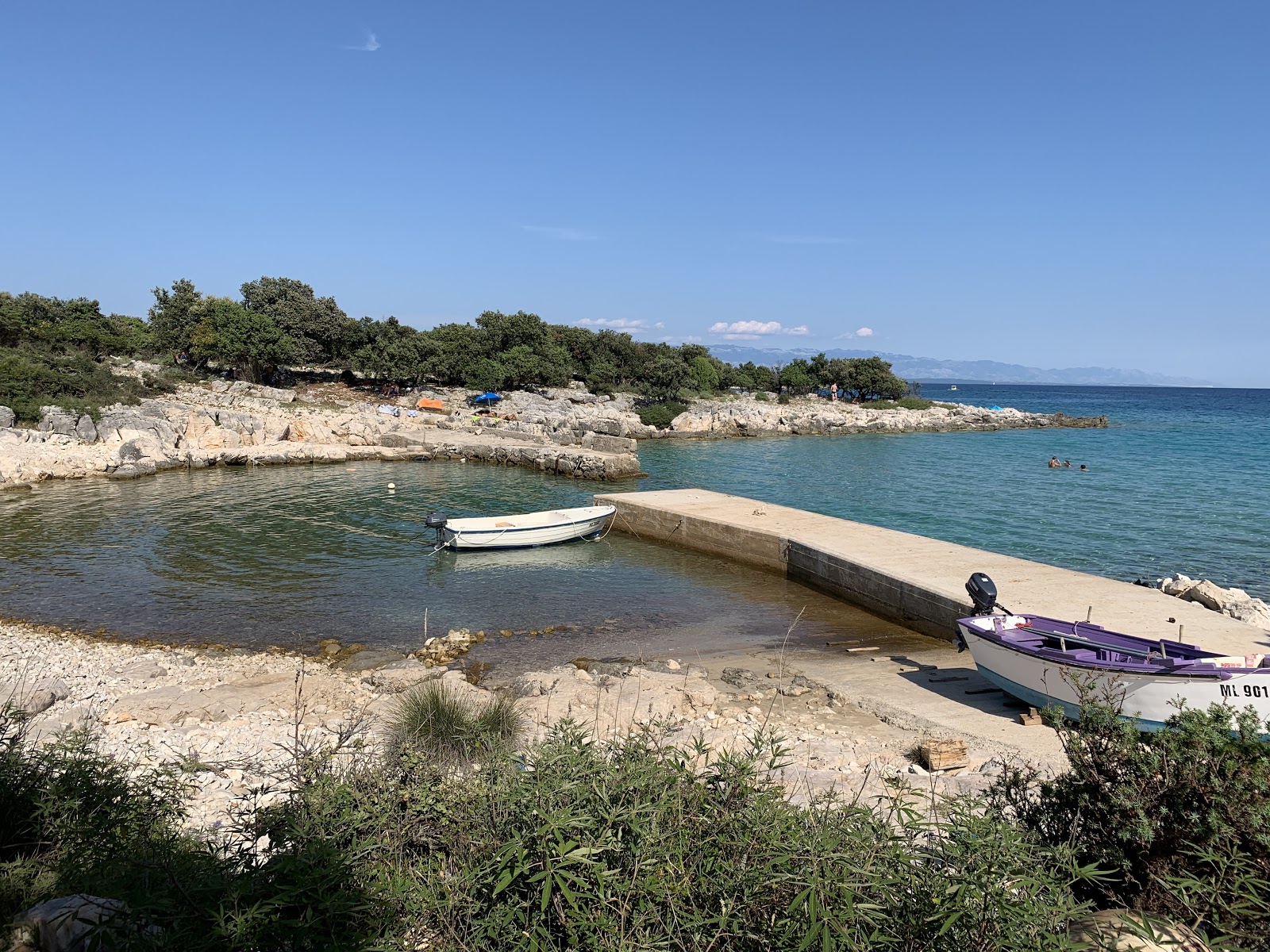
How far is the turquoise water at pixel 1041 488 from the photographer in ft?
67.1

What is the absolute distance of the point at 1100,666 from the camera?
27.5 ft

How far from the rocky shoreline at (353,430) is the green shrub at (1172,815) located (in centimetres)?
2918

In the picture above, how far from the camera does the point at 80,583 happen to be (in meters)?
16.4

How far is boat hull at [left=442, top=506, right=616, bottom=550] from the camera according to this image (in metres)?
20.3

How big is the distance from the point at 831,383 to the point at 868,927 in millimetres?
81722

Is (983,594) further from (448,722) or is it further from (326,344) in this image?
(326,344)

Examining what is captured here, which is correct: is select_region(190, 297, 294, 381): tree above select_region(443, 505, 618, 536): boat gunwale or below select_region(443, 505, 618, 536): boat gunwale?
above

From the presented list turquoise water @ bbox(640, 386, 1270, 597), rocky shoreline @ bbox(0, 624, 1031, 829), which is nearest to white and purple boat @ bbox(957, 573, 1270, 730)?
rocky shoreline @ bbox(0, 624, 1031, 829)

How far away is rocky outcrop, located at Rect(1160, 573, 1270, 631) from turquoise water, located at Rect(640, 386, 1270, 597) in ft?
11.9

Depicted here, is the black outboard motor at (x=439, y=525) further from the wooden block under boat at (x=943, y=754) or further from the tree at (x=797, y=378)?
the tree at (x=797, y=378)

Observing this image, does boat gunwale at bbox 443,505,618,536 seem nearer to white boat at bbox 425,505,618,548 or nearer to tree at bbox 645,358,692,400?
white boat at bbox 425,505,618,548

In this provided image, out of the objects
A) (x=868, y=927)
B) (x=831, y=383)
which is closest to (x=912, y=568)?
(x=868, y=927)

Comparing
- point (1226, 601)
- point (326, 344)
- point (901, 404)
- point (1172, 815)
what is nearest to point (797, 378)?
point (901, 404)

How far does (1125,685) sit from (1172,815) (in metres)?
3.36
